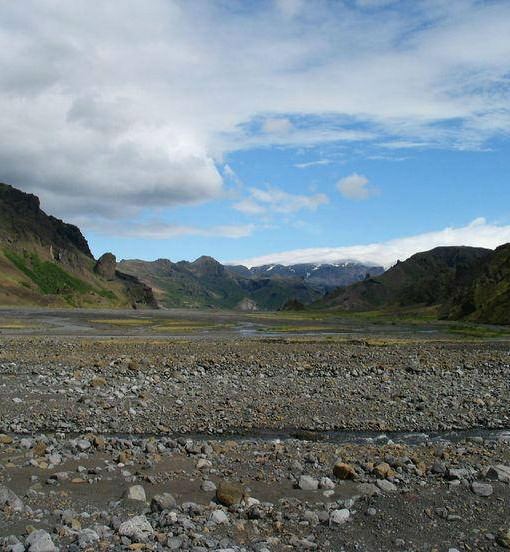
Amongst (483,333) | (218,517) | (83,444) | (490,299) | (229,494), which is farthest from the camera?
(490,299)

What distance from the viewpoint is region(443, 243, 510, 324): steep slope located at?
157500 mm

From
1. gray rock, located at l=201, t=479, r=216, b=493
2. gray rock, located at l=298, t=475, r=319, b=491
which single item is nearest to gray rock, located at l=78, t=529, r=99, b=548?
gray rock, located at l=201, t=479, r=216, b=493

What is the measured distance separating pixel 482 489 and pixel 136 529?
28.3 feet

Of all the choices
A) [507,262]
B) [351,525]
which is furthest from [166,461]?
[507,262]

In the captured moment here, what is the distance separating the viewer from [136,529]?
11.5 m

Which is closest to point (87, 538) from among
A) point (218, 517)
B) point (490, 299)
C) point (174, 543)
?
point (174, 543)

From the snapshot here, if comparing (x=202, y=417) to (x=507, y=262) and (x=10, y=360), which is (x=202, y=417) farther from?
(x=507, y=262)

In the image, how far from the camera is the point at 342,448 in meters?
18.3

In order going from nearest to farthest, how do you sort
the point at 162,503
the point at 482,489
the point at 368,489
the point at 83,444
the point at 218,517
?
the point at 218,517, the point at 162,503, the point at 482,489, the point at 368,489, the point at 83,444

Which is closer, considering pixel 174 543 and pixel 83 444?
pixel 174 543

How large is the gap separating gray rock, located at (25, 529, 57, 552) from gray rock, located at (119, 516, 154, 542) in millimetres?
1415

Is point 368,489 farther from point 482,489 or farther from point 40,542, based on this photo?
point 40,542

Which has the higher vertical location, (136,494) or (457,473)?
(457,473)

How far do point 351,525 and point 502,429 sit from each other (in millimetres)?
14072
